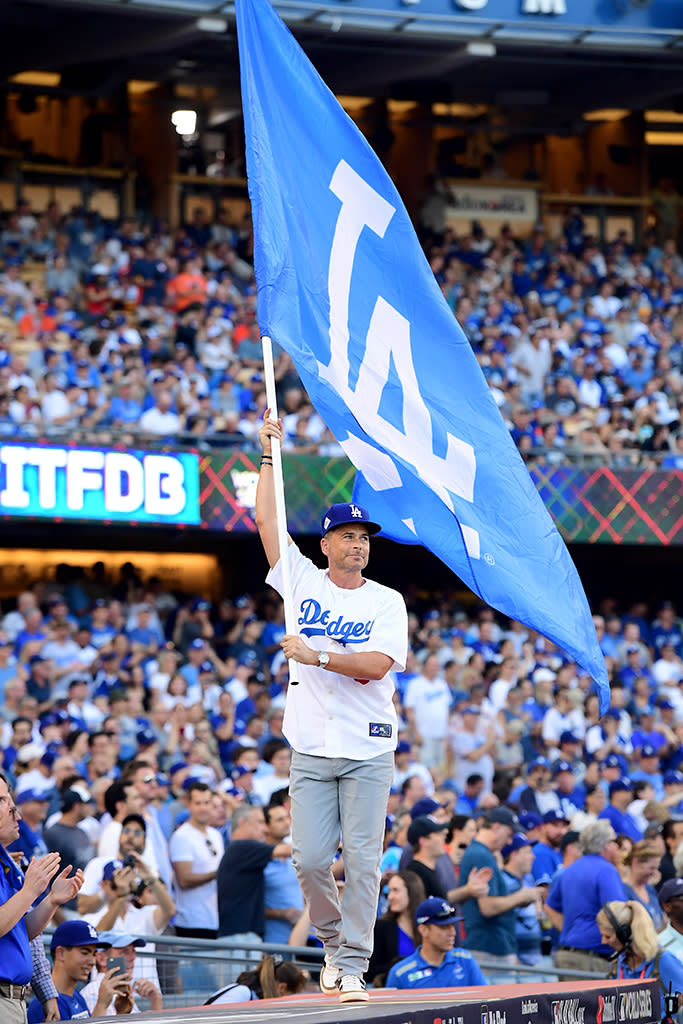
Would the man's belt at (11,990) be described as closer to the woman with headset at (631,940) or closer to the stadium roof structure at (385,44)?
the woman with headset at (631,940)

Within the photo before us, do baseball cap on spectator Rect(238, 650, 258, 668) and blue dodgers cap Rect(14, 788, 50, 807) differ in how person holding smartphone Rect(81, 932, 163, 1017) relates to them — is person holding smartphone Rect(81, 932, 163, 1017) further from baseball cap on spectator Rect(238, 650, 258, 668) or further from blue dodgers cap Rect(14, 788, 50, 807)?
baseball cap on spectator Rect(238, 650, 258, 668)

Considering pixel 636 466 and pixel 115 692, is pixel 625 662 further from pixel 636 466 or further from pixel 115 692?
pixel 115 692

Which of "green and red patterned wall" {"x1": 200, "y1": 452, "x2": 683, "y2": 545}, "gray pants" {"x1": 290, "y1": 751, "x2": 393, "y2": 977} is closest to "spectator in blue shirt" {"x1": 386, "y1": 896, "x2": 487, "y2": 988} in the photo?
"gray pants" {"x1": 290, "y1": 751, "x2": 393, "y2": 977}

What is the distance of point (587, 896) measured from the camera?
966cm

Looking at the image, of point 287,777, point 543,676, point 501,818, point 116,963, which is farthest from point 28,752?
point 543,676

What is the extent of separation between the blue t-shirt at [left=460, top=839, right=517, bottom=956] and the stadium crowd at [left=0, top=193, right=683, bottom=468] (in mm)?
9260

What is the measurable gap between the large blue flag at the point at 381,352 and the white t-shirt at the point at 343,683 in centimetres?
52

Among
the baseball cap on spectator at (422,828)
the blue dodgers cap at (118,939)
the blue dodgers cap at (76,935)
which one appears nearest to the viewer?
the blue dodgers cap at (76,935)

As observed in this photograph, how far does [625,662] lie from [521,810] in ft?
20.9

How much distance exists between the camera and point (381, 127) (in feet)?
93.2

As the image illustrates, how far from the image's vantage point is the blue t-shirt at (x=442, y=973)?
24.9 feet

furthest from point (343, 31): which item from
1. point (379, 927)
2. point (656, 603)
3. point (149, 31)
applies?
point (379, 927)

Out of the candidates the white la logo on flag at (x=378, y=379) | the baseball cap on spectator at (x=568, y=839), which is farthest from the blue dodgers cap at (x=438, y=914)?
the baseball cap on spectator at (x=568, y=839)

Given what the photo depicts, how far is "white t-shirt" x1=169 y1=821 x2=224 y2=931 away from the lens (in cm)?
1009
